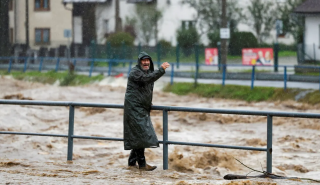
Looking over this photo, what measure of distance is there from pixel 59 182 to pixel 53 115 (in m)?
Result: 13.7

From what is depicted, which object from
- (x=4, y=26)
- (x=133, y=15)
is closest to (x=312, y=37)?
(x=133, y=15)

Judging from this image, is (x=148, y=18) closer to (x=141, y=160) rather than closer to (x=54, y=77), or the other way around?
(x=54, y=77)

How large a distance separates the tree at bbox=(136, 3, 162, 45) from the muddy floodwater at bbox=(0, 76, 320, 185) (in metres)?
7.70

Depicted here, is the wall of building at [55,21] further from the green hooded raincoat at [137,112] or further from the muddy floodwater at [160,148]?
the green hooded raincoat at [137,112]

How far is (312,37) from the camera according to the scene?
26047 mm

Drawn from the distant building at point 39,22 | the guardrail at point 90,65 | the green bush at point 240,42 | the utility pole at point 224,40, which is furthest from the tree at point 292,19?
the distant building at point 39,22

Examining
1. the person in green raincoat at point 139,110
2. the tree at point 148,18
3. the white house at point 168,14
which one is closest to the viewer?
the person in green raincoat at point 139,110

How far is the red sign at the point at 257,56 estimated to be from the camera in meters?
25.6

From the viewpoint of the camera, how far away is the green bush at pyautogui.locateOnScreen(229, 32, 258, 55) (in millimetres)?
27547

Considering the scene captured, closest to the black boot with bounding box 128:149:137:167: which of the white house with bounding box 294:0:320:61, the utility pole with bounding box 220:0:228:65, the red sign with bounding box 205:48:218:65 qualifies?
the white house with bounding box 294:0:320:61

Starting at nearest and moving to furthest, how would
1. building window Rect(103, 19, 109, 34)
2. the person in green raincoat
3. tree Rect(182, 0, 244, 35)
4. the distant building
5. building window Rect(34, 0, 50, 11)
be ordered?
the person in green raincoat → tree Rect(182, 0, 244, 35) → building window Rect(103, 19, 109, 34) → the distant building → building window Rect(34, 0, 50, 11)

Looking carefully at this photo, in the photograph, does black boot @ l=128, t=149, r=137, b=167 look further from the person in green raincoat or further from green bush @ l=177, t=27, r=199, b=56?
green bush @ l=177, t=27, r=199, b=56

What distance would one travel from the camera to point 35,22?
3450 cm

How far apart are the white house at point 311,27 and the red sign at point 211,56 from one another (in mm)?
3866
